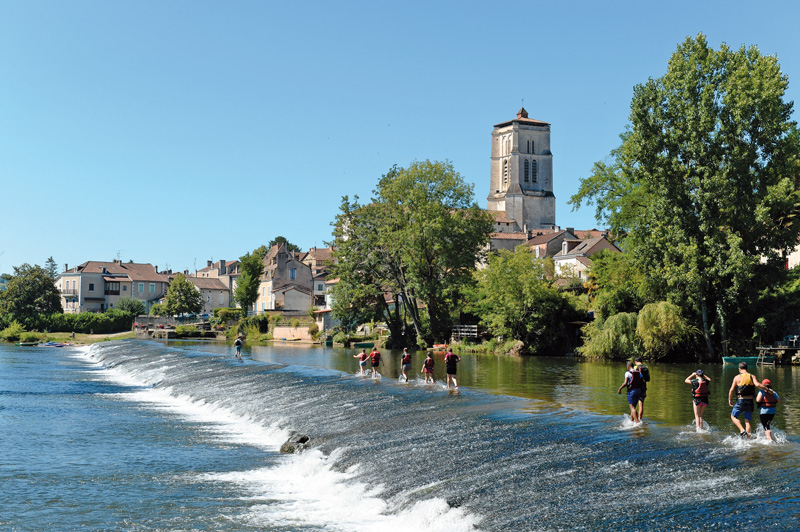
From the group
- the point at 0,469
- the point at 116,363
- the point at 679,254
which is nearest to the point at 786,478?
the point at 0,469

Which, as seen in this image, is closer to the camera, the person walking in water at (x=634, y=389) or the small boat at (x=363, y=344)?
the person walking in water at (x=634, y=389)

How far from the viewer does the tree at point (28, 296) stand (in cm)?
10919

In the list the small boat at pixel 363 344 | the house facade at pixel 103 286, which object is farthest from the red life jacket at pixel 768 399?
the house facade at pixel 103 286

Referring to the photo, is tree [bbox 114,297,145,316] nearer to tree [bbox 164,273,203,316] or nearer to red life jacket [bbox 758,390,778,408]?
tree [bbox 164,273,203,316]

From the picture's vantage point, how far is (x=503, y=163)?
161m

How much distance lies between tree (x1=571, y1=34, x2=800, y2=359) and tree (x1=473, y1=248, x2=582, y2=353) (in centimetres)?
1340

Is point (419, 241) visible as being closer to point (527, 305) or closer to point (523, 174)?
point (527, 305)

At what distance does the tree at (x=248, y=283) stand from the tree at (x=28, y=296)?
2827cm

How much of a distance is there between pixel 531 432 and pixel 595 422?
7.58 ft

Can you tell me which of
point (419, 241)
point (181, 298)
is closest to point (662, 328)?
point (419, 241)

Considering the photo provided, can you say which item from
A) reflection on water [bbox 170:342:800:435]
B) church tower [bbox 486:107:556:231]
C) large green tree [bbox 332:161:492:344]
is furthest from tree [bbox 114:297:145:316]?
reflection on water [bbox 170:342:800:435]

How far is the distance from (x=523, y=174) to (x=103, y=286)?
8302cm

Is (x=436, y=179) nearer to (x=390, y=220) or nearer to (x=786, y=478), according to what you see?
(x=390, y=220)

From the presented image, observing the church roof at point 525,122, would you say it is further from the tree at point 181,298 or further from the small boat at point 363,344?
the small boat at point 363,344
